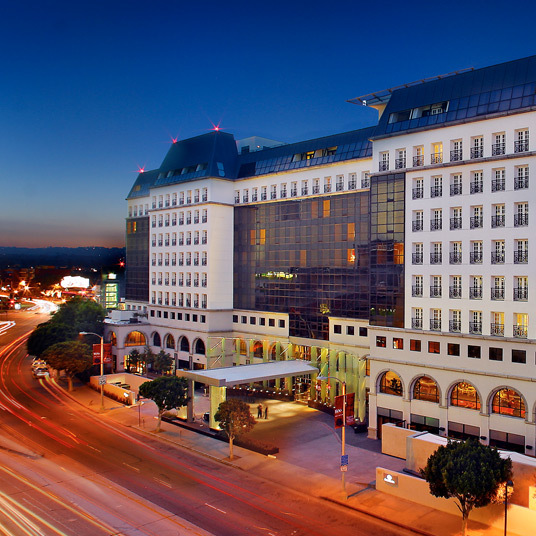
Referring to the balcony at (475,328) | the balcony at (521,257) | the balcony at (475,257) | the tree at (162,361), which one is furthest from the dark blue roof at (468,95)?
the tree at (162,361)

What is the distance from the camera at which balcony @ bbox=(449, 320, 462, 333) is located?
49656mm

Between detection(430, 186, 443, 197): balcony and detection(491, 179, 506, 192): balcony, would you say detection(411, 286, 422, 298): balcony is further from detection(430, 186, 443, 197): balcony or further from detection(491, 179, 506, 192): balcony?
detection(491, 179, 506, 192): balcony

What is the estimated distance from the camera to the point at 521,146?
4703 cm

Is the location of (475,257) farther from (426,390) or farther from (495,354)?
(426,390)

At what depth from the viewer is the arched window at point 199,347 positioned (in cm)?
8538

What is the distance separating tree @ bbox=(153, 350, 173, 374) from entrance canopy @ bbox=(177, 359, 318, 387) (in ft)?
75.4

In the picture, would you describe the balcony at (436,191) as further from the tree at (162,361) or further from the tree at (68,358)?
the tree at (68,358)

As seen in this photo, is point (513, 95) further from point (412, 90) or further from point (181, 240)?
point (181, 240)

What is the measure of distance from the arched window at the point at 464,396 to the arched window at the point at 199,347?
44457 mm

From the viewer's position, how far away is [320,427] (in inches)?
2345

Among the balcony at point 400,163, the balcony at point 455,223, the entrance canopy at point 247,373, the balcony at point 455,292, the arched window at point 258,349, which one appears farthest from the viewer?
the arched window at point 258,349

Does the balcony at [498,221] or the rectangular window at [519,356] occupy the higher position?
the balcony at [498,221]

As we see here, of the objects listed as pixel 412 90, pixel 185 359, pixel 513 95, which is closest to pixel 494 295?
pixel 513 95

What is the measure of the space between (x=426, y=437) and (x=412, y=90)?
115 ft
